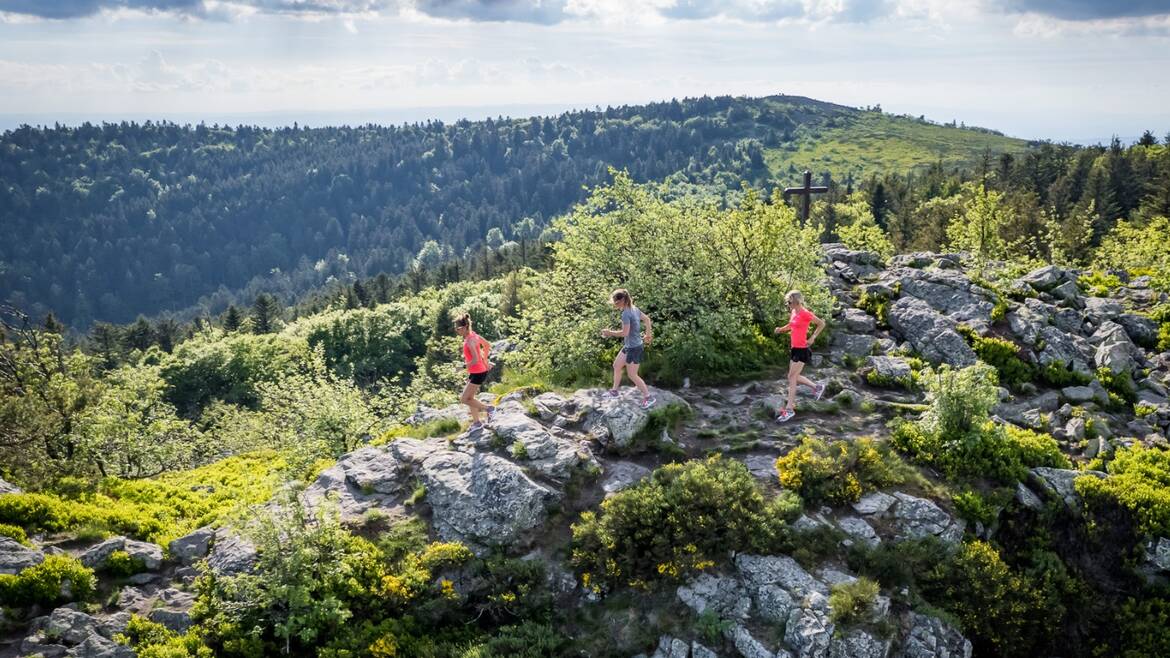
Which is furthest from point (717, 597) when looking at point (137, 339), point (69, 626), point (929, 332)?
point (137, 339)

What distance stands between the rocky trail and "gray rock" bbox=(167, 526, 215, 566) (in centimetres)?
4

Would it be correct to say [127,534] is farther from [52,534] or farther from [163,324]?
[163,324]

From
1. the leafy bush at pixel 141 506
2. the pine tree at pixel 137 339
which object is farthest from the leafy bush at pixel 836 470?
the pine tree at pixel 137 339

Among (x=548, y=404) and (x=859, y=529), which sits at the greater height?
(x=548, y=404)

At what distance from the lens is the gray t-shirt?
16.4m

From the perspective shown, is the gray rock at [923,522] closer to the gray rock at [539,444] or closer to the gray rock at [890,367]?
the gray rock at [890,367]

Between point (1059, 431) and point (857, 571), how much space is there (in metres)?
8.44

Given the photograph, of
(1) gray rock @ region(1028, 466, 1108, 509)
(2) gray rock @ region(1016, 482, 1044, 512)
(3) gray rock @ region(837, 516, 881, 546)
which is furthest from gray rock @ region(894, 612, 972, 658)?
(1) gray rock @ region(1028, 466, 1108, 509)

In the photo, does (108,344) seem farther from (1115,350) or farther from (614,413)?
(1115,350)

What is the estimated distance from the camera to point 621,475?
15.1 metres

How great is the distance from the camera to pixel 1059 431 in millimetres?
16875

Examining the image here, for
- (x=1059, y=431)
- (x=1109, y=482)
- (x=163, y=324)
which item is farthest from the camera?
(x=163, y=324)

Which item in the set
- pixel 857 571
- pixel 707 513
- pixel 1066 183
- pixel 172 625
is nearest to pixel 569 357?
pixel 707 513

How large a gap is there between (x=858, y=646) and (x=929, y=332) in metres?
12.8
